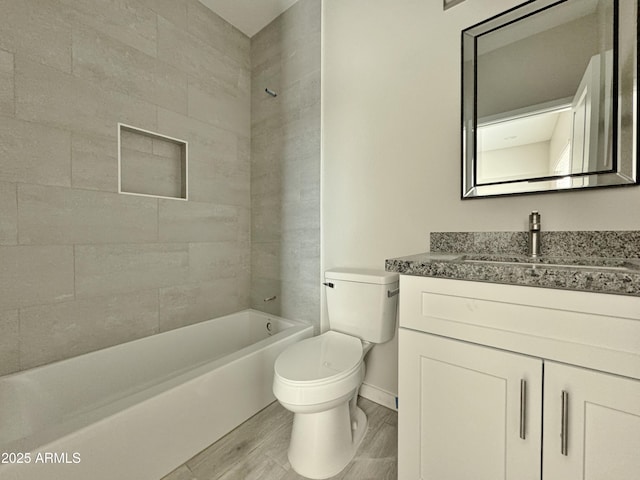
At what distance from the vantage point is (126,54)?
1.61m

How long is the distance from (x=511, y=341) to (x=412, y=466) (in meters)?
0.59

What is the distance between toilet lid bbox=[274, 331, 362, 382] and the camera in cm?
115

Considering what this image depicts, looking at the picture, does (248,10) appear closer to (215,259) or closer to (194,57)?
(194,57)

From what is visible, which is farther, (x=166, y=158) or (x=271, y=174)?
(x=271, y=174)

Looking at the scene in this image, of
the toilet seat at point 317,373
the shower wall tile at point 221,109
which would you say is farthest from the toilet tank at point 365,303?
the shower wall tile at point 221,109

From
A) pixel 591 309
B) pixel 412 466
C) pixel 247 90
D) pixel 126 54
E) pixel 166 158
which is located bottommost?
pixel 412 466

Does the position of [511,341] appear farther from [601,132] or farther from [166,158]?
[166,158]

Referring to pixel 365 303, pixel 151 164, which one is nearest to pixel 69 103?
pixel 151 164

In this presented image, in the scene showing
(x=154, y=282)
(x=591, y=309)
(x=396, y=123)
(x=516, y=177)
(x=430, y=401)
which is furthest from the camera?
(x=154, y=282)

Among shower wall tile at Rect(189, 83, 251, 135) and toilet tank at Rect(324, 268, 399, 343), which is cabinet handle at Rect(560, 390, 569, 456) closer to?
toilet tank at Rect(324, 268, 399, 343)

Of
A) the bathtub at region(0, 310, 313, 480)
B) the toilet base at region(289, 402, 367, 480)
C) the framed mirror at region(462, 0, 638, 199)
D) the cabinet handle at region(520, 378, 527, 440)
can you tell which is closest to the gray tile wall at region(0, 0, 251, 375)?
the bathtub at region(0, 310, 313, 480)

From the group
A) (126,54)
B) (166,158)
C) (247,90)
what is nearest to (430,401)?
(166,158)

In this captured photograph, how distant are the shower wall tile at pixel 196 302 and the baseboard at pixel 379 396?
1.20 m

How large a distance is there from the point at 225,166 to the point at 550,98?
2.02 meters
